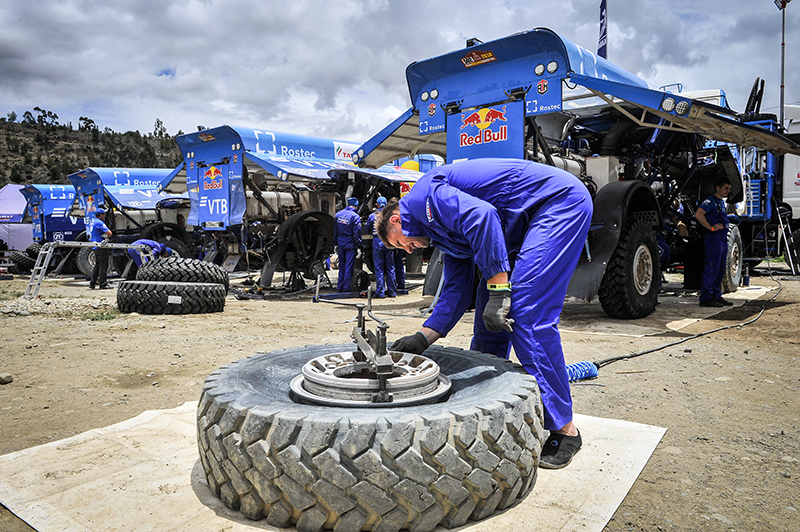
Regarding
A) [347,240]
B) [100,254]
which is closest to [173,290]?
[347,240]

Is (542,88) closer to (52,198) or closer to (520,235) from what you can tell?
(520,235)

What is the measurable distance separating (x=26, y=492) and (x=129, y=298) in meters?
5.49

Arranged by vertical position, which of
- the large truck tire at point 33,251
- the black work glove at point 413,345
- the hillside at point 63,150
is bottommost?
the black work glove at point 413,345

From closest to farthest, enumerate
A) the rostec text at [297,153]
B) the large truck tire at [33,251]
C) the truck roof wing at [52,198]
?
the rostec text at [297,153]
the large truck tire at [33,251]
the truck roof wing at [52,198]

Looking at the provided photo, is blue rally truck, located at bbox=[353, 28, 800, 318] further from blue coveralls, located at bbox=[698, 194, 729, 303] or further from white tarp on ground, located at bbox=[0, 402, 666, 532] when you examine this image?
white tarp on ground, located at bbox=[0, 402, 666, 532]

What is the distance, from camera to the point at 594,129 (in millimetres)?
7785

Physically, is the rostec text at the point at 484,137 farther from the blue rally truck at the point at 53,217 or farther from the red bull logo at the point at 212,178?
the blue rally truck at the point at 53,217

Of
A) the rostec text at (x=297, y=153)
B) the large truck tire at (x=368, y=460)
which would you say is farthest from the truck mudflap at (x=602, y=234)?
the rostec text at (x=297, y=153)

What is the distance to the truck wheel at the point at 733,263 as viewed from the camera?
8.35 m

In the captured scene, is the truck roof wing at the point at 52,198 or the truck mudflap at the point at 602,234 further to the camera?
the truck roof wing at the point at 52,198

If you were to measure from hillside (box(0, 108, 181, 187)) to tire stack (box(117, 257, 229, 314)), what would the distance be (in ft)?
147

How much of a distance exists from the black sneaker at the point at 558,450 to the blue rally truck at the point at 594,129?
343 cm

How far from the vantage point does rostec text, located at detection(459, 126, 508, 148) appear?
250 inches

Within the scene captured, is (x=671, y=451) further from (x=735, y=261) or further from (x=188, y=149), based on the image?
(x=188, y=149)
